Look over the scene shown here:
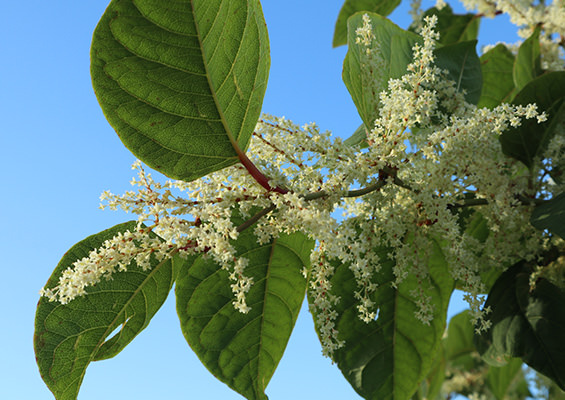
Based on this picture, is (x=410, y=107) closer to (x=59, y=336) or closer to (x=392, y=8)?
(x=59, y=336)

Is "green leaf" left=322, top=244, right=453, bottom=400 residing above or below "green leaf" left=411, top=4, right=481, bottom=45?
below

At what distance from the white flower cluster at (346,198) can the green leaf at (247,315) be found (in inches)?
3.5

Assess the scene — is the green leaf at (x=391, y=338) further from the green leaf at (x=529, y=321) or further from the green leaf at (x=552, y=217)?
the green leaf at (x=552, y=217)

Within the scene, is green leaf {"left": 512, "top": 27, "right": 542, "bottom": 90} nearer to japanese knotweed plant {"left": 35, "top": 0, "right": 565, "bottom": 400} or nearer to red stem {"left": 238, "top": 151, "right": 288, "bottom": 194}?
japanese knotweed plant {"left": 35, "top": 0, "right": 565, "bottom": 400}

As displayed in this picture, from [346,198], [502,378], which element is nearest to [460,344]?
[502,378]

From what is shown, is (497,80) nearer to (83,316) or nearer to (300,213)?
(300,213)

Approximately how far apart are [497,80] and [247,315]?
5.90 feet

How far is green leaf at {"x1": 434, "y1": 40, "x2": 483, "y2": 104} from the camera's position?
6.26ft

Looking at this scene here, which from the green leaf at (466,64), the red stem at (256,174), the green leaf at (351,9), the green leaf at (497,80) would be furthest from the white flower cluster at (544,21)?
the red stem at (256,174)

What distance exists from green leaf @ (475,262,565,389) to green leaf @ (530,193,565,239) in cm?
31

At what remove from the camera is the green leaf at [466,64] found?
1908 mm

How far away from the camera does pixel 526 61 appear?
2375 millimetres

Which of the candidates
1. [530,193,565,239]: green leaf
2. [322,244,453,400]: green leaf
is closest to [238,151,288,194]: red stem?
[322,244,453,400]: green leaf

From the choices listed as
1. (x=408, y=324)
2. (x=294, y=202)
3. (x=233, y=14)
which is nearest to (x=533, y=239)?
(x=408, y=324)
